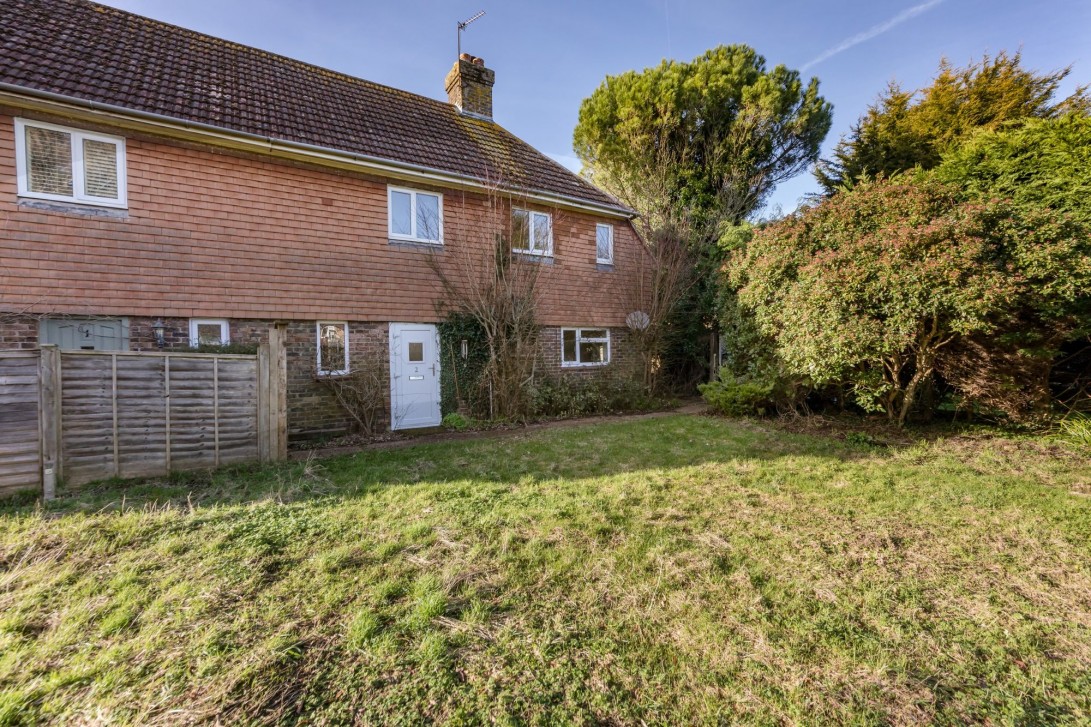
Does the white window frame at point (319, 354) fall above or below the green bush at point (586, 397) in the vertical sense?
above

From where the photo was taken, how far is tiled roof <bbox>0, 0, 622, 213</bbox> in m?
7.24

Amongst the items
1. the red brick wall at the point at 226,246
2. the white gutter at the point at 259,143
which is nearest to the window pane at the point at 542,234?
the white gutter at the point at 259,143

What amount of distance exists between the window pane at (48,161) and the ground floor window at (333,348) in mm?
4058

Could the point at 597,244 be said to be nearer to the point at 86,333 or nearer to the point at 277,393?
the point at 277,393

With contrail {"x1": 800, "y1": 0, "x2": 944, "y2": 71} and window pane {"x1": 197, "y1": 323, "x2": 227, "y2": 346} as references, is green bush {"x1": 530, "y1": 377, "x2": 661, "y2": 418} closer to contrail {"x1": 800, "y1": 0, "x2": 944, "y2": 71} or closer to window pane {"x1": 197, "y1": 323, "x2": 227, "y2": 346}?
window pane {"x1": 197, "y1": 323, "x2": 227, "y2": 346}

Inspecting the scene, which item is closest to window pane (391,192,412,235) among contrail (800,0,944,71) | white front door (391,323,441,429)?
white front door (391,323,441,429)

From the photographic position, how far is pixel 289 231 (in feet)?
27.6

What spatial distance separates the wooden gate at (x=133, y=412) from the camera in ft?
15.0

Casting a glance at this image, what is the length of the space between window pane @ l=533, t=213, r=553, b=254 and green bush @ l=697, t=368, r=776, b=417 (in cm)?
506

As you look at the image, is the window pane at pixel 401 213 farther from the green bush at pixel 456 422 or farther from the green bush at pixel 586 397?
the green bush at pixel 586 397

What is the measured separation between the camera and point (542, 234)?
1123 centimetres

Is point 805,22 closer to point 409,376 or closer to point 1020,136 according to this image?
point 1020,136

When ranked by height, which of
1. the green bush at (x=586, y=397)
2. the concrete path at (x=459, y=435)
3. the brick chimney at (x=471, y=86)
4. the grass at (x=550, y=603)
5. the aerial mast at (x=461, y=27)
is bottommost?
the grass at (x=550, y=603)

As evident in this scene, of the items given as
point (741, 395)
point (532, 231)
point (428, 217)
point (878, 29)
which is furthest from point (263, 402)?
point (878, 29)
